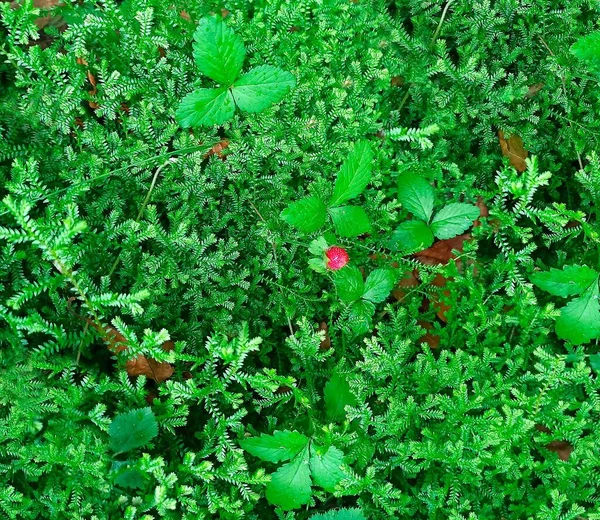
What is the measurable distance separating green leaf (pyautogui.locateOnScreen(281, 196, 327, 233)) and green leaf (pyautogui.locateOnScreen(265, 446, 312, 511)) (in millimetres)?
981

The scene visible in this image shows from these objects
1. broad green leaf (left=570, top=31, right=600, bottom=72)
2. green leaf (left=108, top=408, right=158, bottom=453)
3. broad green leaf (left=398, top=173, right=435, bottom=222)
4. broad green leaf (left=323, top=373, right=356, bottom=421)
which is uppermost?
broad green leaf (left=570, top=31, right=600, bottom=72)

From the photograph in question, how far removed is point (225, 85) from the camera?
Answer: 246 centimetres

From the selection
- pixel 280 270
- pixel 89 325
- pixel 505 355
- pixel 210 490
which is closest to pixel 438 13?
pixel 280 270

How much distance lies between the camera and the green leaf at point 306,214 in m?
2.41

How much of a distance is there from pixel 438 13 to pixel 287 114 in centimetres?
103

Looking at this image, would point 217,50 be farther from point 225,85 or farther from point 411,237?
point 411,237

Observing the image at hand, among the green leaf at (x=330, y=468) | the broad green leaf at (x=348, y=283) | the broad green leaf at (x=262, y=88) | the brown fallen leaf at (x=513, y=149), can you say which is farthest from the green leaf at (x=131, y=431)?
the brown fallen leaf at (x=513, y=149)

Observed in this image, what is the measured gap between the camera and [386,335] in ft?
8.56

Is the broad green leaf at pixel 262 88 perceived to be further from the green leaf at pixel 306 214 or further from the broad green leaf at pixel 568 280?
the broad green leaf at pixel 568 280

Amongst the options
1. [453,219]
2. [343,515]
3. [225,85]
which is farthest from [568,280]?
[225,85]

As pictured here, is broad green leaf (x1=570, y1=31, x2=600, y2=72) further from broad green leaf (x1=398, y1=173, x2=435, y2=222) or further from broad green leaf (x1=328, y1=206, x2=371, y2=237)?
broad green leaf (x1=328, y1=206, x2=371, y2=237)

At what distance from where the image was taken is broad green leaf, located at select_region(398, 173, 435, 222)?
2680mm

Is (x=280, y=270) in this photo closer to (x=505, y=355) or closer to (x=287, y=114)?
(x=287, y=114)

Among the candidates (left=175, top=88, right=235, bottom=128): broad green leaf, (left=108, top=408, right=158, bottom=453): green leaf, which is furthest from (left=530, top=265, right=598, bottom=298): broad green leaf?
(left=108, top=408, right=158, bottom=453): green leaf
